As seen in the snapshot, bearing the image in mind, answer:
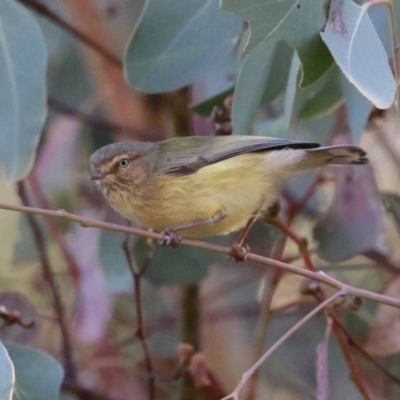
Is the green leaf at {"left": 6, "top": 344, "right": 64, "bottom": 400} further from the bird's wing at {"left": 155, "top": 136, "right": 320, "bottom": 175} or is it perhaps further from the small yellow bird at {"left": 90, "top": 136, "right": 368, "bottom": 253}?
the bird's wing at {"left": 155, "top": 136, "right": 320, "bottom": 175}

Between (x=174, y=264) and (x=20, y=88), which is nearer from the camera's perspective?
(x=20, y=88)

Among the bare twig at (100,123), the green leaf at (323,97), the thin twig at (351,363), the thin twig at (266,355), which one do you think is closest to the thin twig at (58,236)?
the bare twig at (100,123)

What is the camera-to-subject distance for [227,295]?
3859 mm

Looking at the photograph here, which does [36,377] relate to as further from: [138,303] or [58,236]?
[58,236]

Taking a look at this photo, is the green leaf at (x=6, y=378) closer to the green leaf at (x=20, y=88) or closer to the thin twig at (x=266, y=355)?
the thin twig at (x=266, y=355)

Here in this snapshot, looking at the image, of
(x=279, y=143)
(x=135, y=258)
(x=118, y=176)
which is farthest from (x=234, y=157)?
(x=135, y=258)

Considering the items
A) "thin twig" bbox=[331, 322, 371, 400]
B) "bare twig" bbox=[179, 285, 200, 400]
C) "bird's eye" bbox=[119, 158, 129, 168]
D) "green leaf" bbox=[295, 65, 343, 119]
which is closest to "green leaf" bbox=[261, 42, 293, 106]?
"green leaf" bbox=[295, 65, 343, 119]

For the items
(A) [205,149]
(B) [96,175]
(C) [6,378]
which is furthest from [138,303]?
(C) [6,378]

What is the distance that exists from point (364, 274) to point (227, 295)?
2.15 feet

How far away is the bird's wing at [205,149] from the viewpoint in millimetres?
2435

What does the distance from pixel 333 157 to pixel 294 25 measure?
62 cm

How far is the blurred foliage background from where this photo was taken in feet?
7.08

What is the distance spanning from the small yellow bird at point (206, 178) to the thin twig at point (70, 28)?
95cm

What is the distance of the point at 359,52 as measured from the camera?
6.14ft
